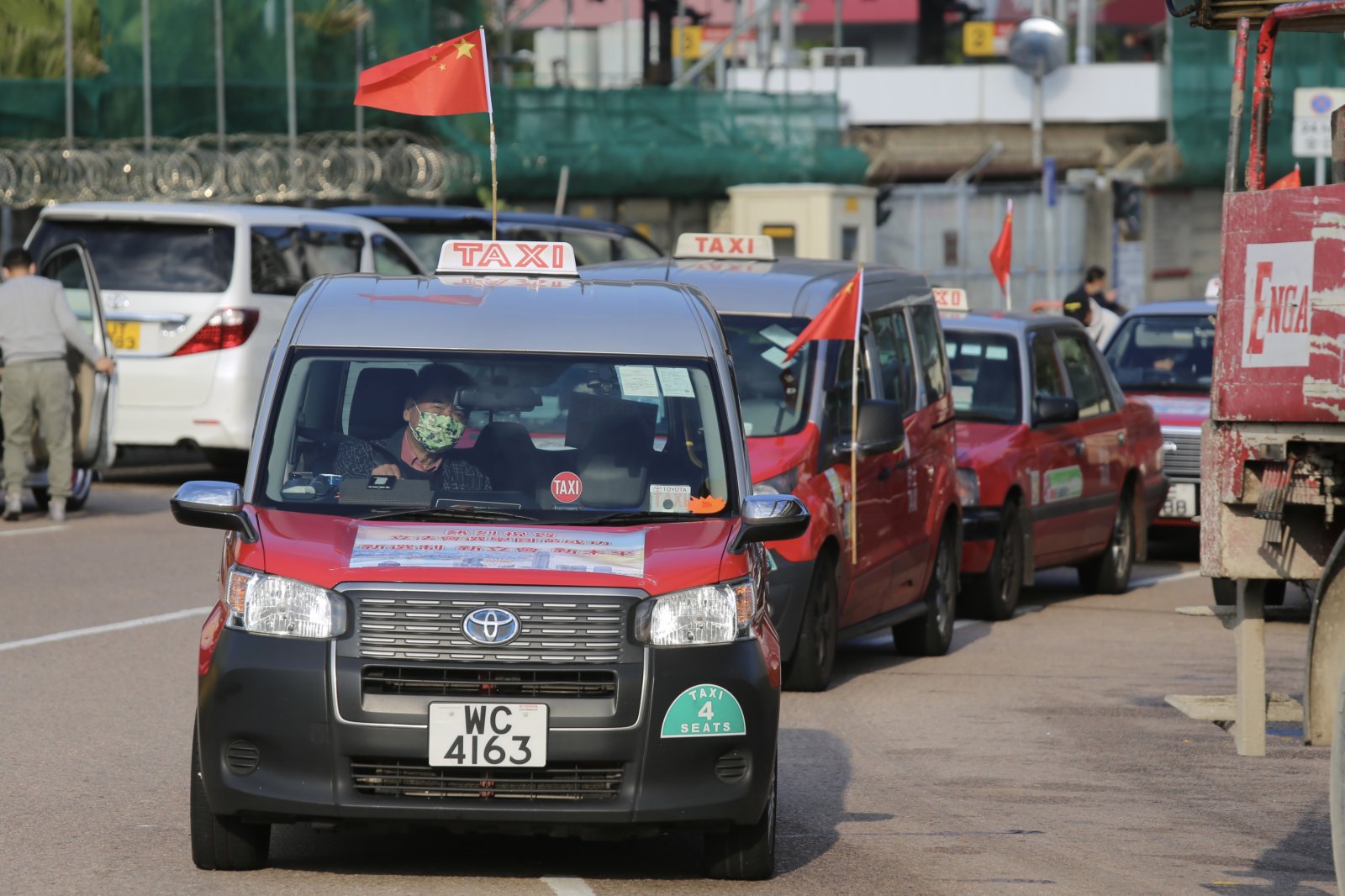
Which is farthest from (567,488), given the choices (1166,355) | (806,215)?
(806,215)

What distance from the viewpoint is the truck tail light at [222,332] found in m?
18.3

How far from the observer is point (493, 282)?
7750 millimetres

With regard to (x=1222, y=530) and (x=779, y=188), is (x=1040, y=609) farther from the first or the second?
(x=779, y=188)

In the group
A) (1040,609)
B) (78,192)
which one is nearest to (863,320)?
(1040,609)

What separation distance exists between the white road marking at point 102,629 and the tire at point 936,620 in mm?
3848

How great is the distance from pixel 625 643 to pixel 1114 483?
983cm

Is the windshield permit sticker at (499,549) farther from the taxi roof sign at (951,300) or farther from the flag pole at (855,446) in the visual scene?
the taxi roof sign at (951,300)

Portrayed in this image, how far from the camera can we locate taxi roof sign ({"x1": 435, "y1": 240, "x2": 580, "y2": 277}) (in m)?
7.98

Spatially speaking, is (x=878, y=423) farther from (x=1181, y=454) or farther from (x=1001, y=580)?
(x=1181, y=454)

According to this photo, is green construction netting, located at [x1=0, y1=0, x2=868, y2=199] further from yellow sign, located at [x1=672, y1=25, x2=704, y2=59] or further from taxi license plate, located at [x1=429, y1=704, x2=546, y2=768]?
taxi license plate, located at [x1=429, y1=704, x2=546, y2=768]

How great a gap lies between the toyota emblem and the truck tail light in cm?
1248

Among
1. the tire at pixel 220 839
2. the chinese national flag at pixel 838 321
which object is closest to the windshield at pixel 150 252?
the chinese national flag at pixel 838 321

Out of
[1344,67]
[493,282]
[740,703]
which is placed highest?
[1344,67]

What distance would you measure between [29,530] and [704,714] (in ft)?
36.3
